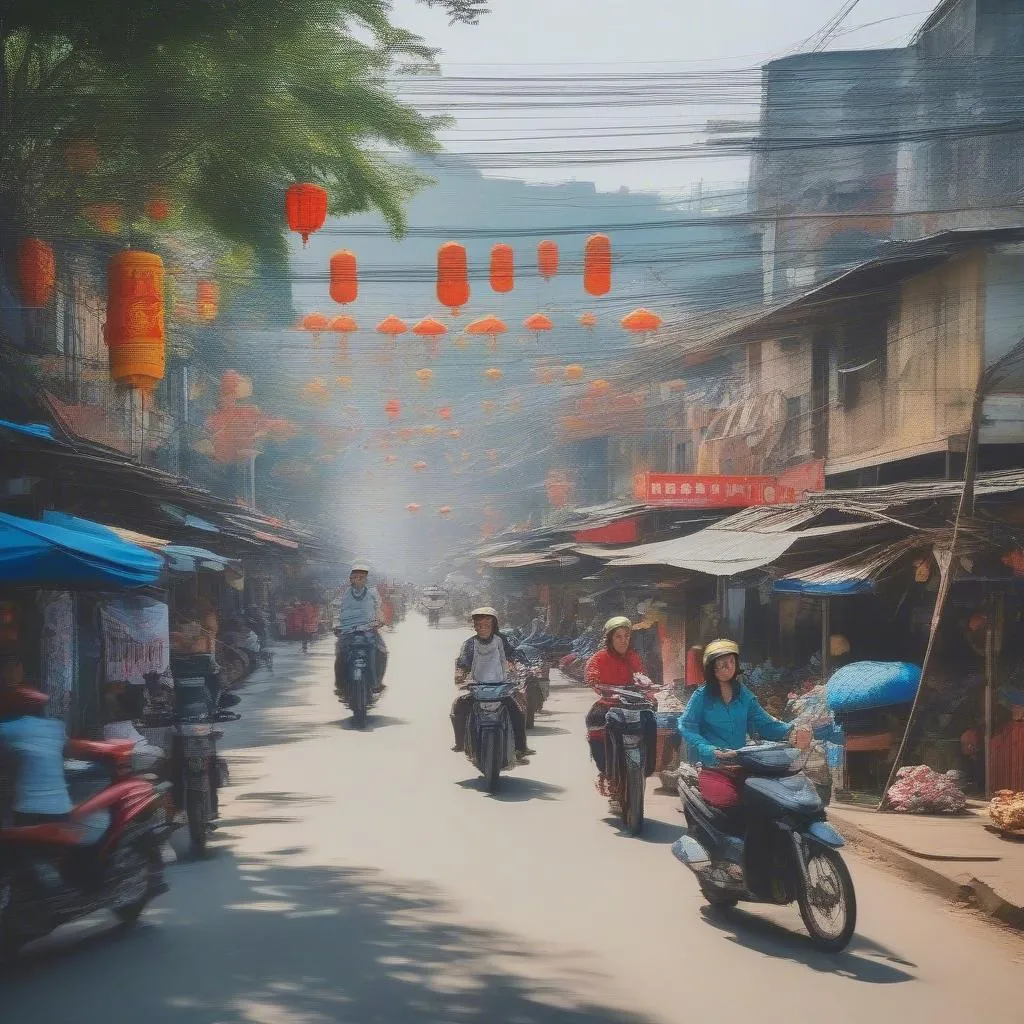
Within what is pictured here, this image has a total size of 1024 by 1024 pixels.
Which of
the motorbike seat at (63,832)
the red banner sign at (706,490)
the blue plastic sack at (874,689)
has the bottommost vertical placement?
the motorbike seat at (63,832)

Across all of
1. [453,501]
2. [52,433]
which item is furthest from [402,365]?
[453,501]

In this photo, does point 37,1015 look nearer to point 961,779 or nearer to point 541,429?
point 961,779

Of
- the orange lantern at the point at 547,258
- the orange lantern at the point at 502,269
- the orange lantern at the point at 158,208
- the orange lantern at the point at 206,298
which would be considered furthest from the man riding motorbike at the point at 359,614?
the orange lantern at the point at 158,208

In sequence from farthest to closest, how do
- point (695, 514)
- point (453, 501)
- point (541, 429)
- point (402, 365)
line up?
1. point (453, 501)
2. point (541, 429)
3. point (402, 365)
4. point (695, 514)

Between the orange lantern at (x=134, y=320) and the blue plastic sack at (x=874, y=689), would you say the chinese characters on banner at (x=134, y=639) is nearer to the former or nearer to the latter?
the orange lantern at (x=134, y=320)

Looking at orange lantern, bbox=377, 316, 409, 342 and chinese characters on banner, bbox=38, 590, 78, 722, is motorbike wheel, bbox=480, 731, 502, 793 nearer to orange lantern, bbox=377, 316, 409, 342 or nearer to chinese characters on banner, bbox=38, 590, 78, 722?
chinese characters on banner, bbox=38, 590, 78, 722

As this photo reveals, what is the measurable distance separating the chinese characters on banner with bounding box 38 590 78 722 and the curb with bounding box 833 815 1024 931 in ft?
29.7

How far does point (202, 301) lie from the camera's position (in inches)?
769

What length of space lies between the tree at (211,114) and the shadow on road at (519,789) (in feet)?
20.4

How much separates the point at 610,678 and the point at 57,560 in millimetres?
5143

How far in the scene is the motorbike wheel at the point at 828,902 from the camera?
23.1 feet

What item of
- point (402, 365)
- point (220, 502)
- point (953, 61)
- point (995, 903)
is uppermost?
point (953, 61)

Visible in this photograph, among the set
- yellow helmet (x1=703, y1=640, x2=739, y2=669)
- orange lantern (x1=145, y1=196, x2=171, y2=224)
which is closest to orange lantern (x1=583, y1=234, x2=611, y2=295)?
orange lantern (x1=145, y1=196, x2=171, y2=224)

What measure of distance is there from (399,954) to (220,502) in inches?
563
